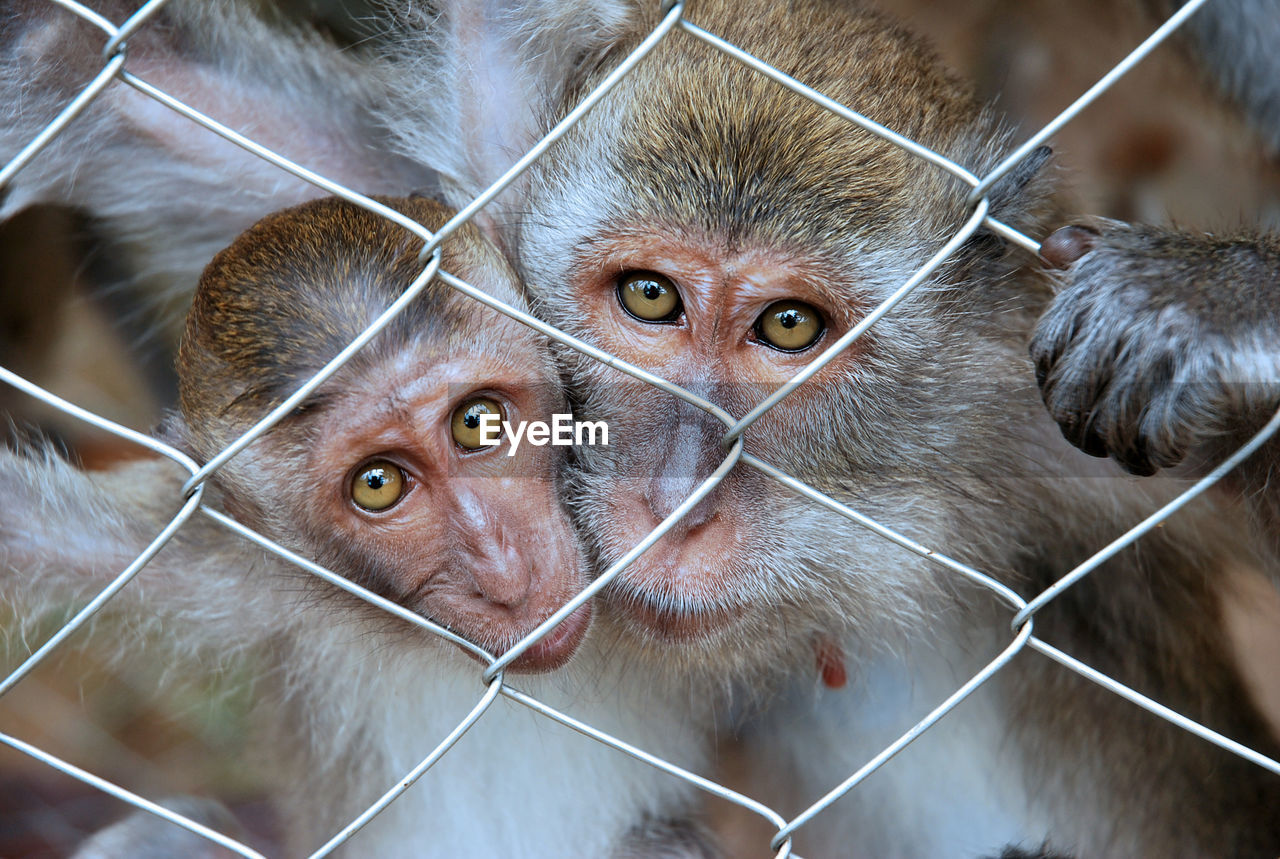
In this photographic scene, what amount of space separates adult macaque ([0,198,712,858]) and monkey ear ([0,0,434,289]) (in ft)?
1.94

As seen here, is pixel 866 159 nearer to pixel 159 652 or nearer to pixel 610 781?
pixel 610 781

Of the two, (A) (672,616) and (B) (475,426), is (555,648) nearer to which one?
(A) (672,616)

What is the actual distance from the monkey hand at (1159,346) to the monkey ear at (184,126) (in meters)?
1.62

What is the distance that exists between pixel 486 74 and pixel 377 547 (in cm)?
99

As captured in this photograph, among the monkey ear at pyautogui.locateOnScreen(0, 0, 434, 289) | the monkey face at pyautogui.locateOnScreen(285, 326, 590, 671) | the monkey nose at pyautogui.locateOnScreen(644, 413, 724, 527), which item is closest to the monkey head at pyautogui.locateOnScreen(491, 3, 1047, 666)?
the monkey nose at pyautogui.locateOnScreen(644, 413, 724, 527)

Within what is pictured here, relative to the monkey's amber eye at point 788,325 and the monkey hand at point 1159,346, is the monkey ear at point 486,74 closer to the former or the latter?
the monkey's amber eye at point 788,325

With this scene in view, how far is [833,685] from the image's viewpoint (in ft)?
7.78

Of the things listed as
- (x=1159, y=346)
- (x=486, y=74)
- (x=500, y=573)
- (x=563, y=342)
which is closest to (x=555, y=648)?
(x=500, y=573)

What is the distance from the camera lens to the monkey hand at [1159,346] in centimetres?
154

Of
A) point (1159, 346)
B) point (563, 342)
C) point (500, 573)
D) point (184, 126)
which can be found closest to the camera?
point (563, 342)

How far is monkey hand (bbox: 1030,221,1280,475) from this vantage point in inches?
60.5

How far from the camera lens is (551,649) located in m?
1.83

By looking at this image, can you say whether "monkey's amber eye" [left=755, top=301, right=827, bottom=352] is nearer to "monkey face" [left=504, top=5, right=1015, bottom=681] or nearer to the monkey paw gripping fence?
"monkey face" [left=504, top=5, right=1015, bottom=681]

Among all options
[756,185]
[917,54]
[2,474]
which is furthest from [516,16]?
[2,474]
